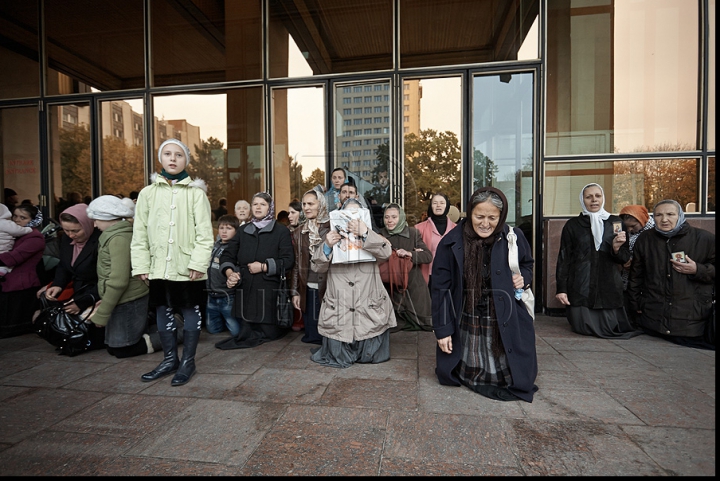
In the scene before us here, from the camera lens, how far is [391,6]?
6762 millimetres

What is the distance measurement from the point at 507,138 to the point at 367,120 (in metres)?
2.32

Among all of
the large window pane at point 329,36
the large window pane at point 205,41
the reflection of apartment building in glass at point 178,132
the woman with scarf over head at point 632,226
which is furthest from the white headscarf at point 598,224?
the reflection of apartment building in glass at point 178,132

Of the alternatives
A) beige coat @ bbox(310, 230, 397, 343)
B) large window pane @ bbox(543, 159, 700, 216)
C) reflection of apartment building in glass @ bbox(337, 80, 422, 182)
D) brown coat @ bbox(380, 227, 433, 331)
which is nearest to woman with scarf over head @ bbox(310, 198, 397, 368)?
beige coat @ bbox(310, 230, 397, 343)

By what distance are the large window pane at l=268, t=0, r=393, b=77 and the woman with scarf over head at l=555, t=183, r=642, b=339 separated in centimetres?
397

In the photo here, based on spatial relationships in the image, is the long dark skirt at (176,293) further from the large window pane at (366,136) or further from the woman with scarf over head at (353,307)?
the large window pane at (366,136)

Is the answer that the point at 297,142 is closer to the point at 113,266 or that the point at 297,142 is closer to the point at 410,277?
the point at 410,277

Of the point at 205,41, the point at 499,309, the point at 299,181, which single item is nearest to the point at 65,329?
the point at 299,181

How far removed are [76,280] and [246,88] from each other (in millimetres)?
4506

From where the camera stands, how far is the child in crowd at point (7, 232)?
482cm

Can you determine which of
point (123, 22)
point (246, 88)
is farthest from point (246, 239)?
point (123, 22)

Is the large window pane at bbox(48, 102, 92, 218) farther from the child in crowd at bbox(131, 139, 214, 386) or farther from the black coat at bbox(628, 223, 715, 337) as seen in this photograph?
the black coat at bbox(628, 223, 715, 337)

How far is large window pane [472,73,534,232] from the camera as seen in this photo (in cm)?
627

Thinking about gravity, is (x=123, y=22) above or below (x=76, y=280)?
above

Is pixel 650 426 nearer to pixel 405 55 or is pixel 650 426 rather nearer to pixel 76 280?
pixel 76 280
